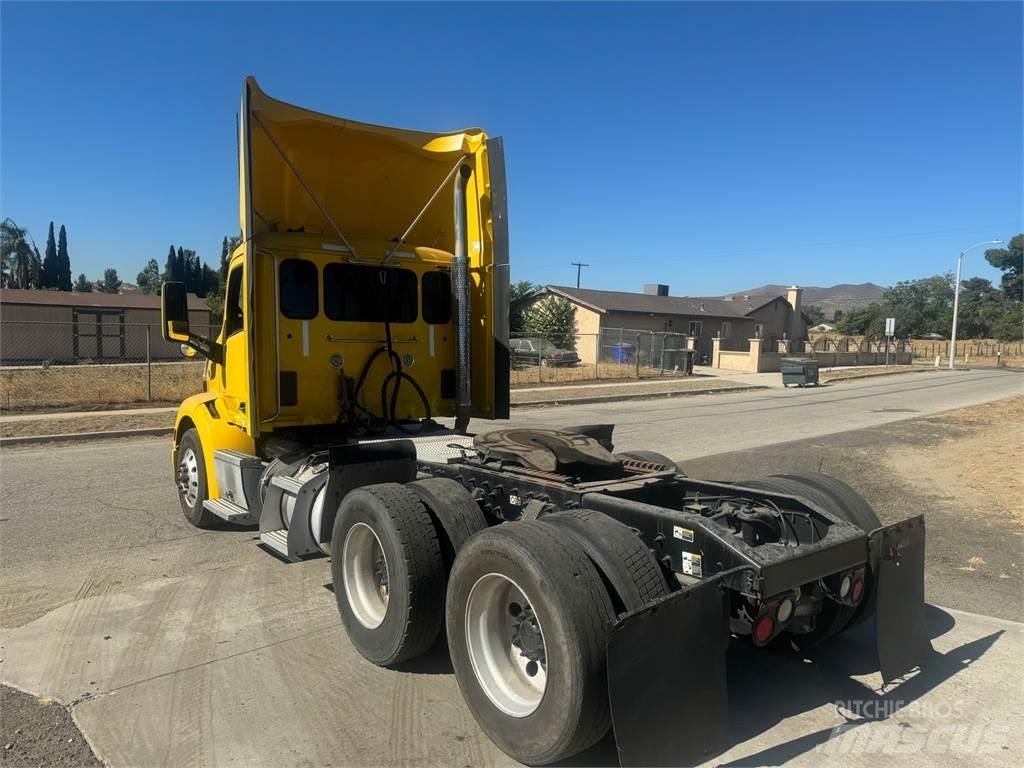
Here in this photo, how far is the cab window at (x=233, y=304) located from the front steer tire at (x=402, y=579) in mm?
2752

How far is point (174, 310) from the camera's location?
19.7ft

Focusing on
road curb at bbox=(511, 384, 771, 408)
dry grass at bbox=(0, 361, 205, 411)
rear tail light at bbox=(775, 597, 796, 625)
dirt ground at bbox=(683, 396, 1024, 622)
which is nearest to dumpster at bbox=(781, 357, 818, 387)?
road curb at bbox=(511, 384, 771, 408)

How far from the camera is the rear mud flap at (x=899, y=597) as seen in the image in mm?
3604

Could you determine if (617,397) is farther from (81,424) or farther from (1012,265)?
(1012,265)

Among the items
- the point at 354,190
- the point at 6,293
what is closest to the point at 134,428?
the point at 354,190

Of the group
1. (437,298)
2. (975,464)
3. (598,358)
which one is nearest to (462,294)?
(437,298)

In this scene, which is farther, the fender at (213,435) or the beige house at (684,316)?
the beige house at (684,316)

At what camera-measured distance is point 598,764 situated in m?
3.20

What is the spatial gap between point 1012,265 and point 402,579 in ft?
437

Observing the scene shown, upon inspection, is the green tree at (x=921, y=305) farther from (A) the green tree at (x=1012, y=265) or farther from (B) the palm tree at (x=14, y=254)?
(B) the palm tree at (x=14, y=254)

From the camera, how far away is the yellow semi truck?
117 inches

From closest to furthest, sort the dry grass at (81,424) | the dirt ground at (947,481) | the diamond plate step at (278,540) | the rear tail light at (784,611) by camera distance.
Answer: the rear tail light at (784,611) < the diamond plate step at (278,540) < the dirt ground at (947,481) < the dry grass at (81,424)

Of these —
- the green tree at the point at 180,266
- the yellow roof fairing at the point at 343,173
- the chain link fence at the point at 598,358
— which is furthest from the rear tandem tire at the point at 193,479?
the green tree at the point at 180,266

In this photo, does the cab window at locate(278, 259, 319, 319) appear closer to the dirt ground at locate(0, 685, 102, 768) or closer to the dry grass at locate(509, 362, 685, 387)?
the dirt ground at locate(0, 685, 102, 768)
